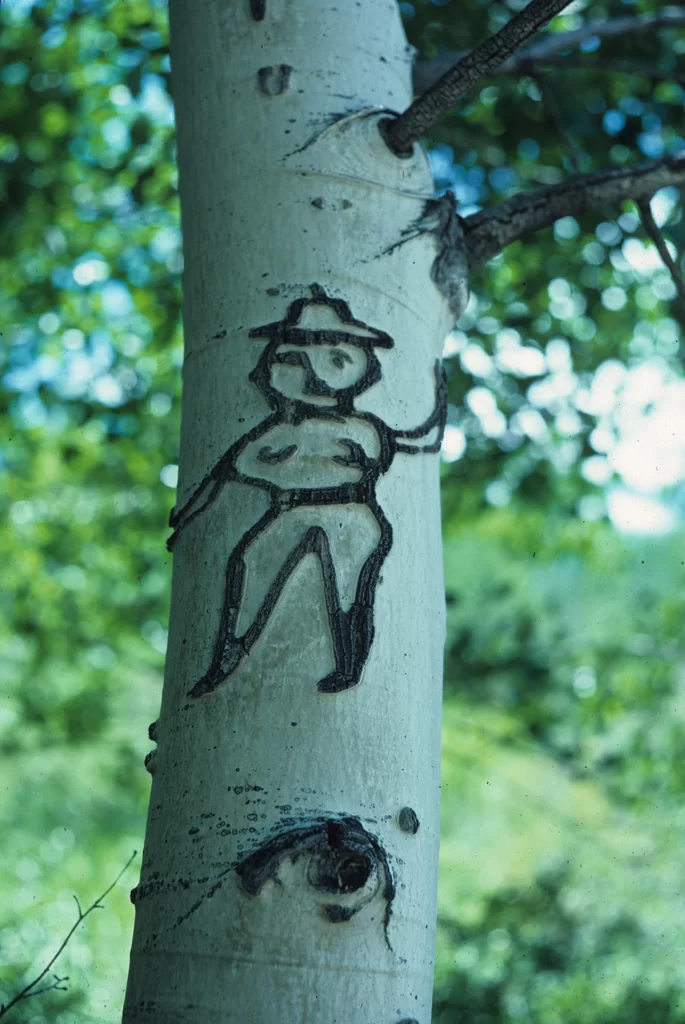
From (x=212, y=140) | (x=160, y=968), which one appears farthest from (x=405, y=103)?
(x=160, y=968)

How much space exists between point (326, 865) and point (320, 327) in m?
0.54

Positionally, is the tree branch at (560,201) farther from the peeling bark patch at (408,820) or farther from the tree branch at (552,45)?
the peeling bark patch at (408,820)

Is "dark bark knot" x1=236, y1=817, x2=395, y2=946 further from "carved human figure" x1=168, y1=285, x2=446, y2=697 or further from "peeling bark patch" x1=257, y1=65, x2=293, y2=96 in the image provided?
"peeling bark patch" x1=257, y1=65, x2=293, y2=96

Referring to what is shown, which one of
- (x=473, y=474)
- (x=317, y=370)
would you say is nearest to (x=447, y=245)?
(x=317, y=370)

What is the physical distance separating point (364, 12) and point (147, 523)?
306 cm

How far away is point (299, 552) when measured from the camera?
36.8 inches

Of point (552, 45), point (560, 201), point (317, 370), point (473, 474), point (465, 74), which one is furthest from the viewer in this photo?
point (473, 474)

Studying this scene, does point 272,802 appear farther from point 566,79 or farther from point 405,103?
point 566,79

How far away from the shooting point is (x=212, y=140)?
1.23 m

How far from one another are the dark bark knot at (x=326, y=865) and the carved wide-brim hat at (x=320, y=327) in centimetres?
49

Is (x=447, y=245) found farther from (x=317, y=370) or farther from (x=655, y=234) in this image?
(x=655, y=234)

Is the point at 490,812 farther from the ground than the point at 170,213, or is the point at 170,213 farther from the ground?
the point at 170,213

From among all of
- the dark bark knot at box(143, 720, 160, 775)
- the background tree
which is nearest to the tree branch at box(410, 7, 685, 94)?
the background tree

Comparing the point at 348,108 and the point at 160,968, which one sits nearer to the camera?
the point at 160,968
